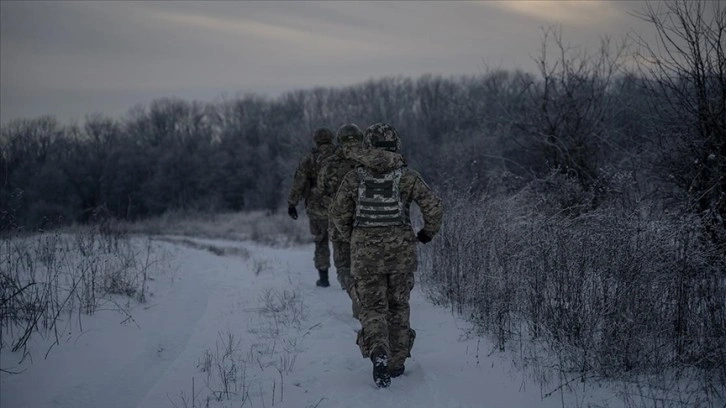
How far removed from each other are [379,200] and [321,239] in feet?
11.9

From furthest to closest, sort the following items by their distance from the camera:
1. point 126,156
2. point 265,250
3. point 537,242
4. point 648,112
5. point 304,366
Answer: point 126,156
point 265,250
point 648,112
point 537,242
point 304,366

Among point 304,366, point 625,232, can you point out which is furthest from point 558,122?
point 304,366

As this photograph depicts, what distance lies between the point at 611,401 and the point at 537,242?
182cm

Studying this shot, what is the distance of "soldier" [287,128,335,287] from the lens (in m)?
7.27

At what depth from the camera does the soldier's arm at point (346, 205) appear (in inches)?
169

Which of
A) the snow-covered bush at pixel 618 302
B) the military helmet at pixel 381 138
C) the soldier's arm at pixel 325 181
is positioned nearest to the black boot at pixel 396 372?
the snow-covered bush at pixel 618 302

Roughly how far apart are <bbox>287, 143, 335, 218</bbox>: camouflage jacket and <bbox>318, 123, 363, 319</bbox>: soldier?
0.92 feet

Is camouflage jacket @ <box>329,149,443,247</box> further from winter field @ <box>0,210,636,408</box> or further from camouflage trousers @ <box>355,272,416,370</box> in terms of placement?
winter field @ <box>0,210,636,408</box>

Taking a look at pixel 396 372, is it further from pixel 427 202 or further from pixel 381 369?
pixel 427 202

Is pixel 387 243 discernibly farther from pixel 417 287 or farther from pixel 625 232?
pixel 417 287

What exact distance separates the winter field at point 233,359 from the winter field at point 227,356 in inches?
0.5

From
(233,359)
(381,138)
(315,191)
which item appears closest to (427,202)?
(381,138)

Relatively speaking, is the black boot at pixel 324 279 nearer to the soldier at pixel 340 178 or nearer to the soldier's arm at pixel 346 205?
the soldier at pixel 340 178

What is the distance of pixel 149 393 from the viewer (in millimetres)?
3994
